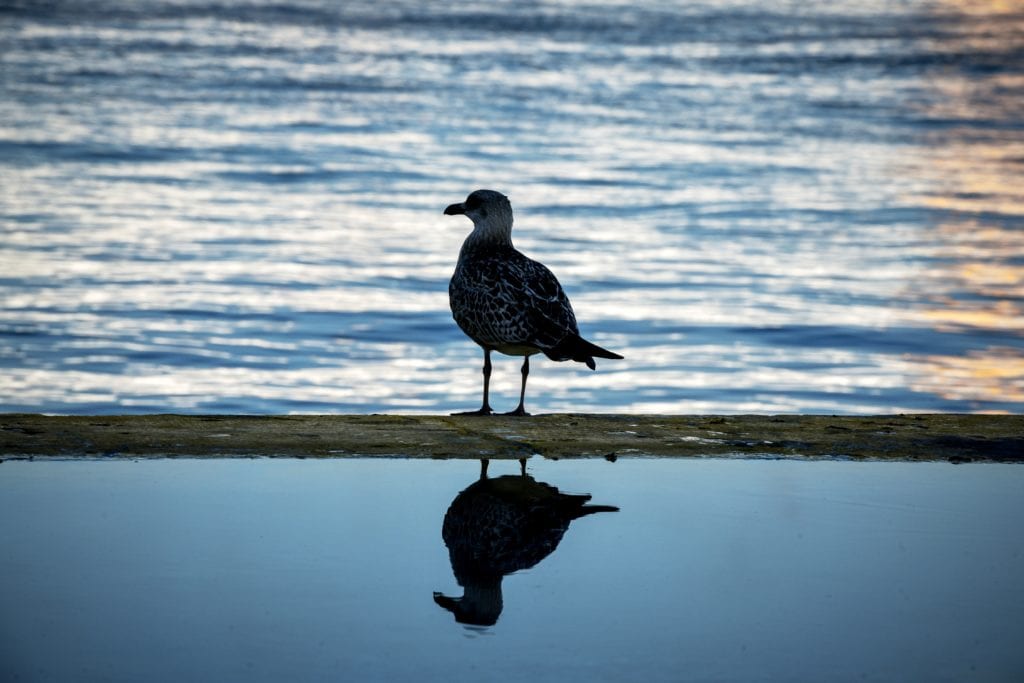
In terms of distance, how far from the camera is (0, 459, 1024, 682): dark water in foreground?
419 centimetres

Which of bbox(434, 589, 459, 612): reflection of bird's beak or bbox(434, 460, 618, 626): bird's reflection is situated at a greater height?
bbox(434, 460, 618, 626): bird's reflection

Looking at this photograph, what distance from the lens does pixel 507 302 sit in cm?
834

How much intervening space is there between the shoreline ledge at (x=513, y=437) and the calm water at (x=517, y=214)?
12.8 feet

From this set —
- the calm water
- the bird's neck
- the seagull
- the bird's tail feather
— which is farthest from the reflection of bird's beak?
the calm water

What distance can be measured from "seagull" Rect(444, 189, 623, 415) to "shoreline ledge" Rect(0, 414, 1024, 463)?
0.90m

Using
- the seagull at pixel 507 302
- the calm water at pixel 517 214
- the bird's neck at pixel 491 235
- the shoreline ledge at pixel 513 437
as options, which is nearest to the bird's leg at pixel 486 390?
the seagull at pixel 507 302

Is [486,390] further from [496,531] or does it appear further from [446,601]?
[446,601]

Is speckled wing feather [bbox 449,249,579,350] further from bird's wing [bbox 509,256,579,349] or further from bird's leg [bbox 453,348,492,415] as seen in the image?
bird's leg [bbox 453,348,492,415]

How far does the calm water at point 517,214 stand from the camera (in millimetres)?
12555

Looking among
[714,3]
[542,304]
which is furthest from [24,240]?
[714,3]

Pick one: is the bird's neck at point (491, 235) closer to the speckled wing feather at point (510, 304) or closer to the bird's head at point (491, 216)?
the bird's head at point (491, 216)

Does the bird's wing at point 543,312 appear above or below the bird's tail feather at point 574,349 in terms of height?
above

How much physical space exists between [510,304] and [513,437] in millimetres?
1563

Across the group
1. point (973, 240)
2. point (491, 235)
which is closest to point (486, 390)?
point (491, 235)
